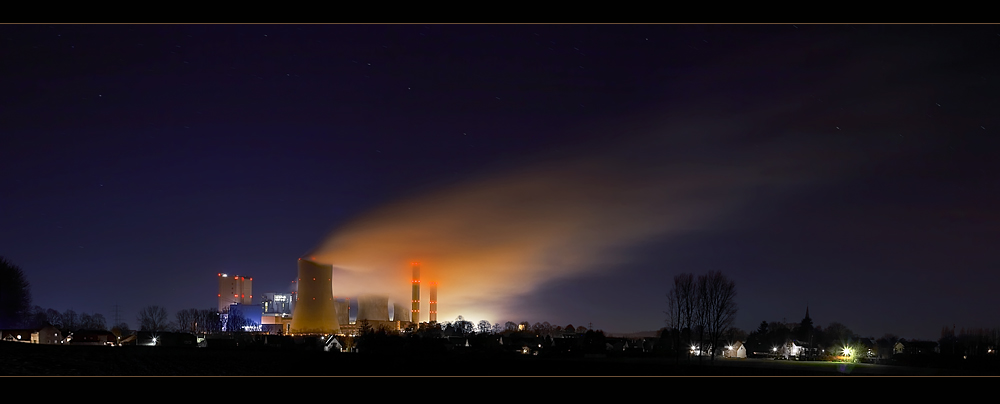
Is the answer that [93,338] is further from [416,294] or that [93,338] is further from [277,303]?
[416,294]

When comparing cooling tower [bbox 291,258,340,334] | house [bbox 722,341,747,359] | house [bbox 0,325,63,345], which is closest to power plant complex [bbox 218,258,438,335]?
cooling tower [bbox 291,258,340,334]

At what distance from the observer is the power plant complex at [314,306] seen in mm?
72250

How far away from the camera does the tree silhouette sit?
5216cm

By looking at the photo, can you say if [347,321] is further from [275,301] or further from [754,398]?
[754,398]

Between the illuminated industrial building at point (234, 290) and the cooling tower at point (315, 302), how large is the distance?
77120mm

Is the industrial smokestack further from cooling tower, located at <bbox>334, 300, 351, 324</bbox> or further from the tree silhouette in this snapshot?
the tree silhouette

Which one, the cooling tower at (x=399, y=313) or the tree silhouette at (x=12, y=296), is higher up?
the tree silhouette at (x=12, y=296)

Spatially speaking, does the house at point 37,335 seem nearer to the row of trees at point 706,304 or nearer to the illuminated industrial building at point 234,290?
the row of trees at point 706,304

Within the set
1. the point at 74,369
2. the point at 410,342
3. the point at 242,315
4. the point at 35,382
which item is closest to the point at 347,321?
the point at 242,315

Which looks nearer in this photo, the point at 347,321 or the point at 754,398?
the point at 754,398

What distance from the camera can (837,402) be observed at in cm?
1513

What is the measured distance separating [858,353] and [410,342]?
3669 centimetres

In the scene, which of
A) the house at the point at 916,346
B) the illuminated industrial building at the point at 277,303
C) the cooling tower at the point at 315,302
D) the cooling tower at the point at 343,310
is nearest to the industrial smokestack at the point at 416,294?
the illuminated industrial building at the point at 277,303
